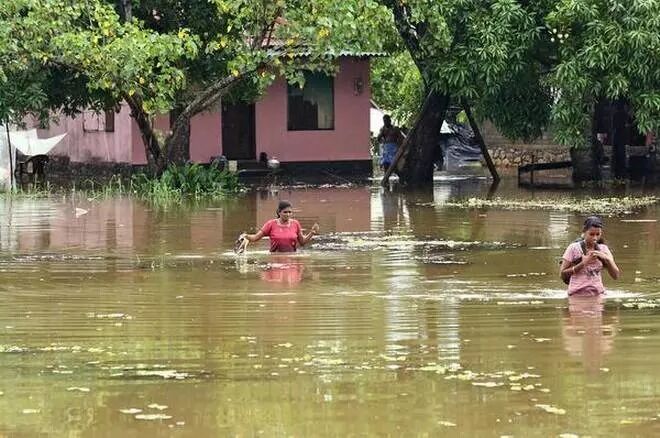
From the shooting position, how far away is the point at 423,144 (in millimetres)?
30078

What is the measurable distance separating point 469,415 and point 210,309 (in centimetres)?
443

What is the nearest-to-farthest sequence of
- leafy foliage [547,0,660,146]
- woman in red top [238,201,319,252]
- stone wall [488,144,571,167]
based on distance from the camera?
woman in red top [238,201,319,252] → leafy foliage [547,0,660,146] → stone wall [488,144,571,167]

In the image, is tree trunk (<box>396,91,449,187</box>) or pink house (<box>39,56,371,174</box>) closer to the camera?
tree trunk (<box>396,91,449,187</box>)

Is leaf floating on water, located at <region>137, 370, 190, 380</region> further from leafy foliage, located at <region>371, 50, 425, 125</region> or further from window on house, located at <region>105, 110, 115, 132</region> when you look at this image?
leafy foliage, located at <region>371, 50, 425, 125</region>

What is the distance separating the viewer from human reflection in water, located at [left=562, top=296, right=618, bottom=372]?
9.01 meters

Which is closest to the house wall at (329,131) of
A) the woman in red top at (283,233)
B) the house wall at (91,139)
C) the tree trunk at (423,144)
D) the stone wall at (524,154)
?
the house wall at (91,139)

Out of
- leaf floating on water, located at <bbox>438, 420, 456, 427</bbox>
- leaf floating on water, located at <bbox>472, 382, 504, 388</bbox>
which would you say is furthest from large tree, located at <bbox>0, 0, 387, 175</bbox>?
leaf floating on water, located at <bbox>438, 420, 456, 427</bbox>

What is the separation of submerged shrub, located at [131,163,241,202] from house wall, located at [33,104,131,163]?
16.1 ft

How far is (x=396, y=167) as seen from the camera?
30.5m

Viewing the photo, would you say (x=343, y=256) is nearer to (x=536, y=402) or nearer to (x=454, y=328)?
(x=454, y=328)

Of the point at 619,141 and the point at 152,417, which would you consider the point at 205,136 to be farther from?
the point at 152,417

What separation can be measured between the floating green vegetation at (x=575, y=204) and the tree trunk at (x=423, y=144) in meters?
4.42

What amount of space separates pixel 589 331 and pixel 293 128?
2503 centimetres

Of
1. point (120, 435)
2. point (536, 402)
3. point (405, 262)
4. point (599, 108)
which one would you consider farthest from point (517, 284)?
point (599, 108)
